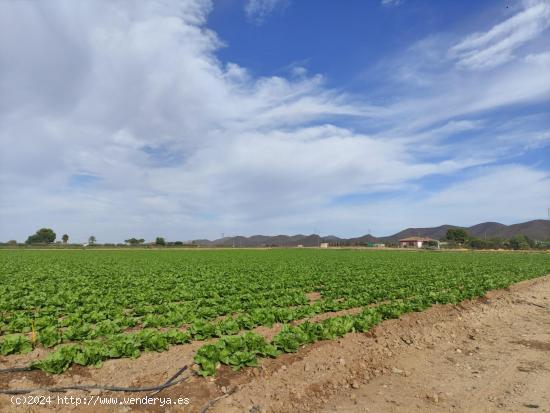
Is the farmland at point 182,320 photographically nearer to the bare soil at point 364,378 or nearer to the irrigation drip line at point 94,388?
the bare soil at point 364,378

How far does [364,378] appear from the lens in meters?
7.89

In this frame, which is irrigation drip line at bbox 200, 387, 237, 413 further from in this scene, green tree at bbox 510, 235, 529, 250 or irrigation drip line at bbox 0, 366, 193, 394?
green tree at bbox 510, 235, 529, 250

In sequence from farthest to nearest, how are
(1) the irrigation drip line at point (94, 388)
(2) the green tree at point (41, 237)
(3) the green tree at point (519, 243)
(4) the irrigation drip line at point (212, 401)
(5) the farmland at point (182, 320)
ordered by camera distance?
(2) the green tree at point (41, 237)
(3) the green tree at point (519, 243)
(5) the farmland at point (182, 320)
(1) the irrigation drip line at point (94, 388)
(4) the irrigation drip line at point (212, 401)

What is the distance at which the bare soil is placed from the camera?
649cm

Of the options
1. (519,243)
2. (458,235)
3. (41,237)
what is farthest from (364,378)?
(41,237)

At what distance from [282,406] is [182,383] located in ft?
6.06

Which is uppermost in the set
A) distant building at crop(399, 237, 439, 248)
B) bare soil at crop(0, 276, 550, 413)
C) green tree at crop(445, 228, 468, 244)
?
green tree at crop(445, 228, 468, 244)

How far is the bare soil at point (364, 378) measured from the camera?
6.49 metres

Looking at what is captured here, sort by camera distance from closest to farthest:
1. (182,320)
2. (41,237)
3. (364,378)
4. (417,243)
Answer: (364,378) → (182,320) → (417,243) → (41,237)

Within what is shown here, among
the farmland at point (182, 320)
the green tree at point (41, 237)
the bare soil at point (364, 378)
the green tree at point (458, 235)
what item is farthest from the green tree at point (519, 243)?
the green tree at point (41, 237)

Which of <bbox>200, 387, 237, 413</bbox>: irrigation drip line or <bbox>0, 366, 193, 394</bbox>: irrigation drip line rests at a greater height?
<bbox>0, 366, 193, 394</bbox>: irrigation drip line

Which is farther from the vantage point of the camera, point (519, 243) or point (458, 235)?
point (458, 235)

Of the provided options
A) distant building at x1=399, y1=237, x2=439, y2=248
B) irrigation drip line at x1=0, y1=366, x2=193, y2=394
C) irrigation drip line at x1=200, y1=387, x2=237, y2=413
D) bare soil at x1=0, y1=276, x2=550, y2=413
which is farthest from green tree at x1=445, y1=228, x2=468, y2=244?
irrigation drip line at x1=0, y1=366, x2=193, y2=394

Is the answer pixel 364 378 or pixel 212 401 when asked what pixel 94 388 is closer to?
pixel 212 401
